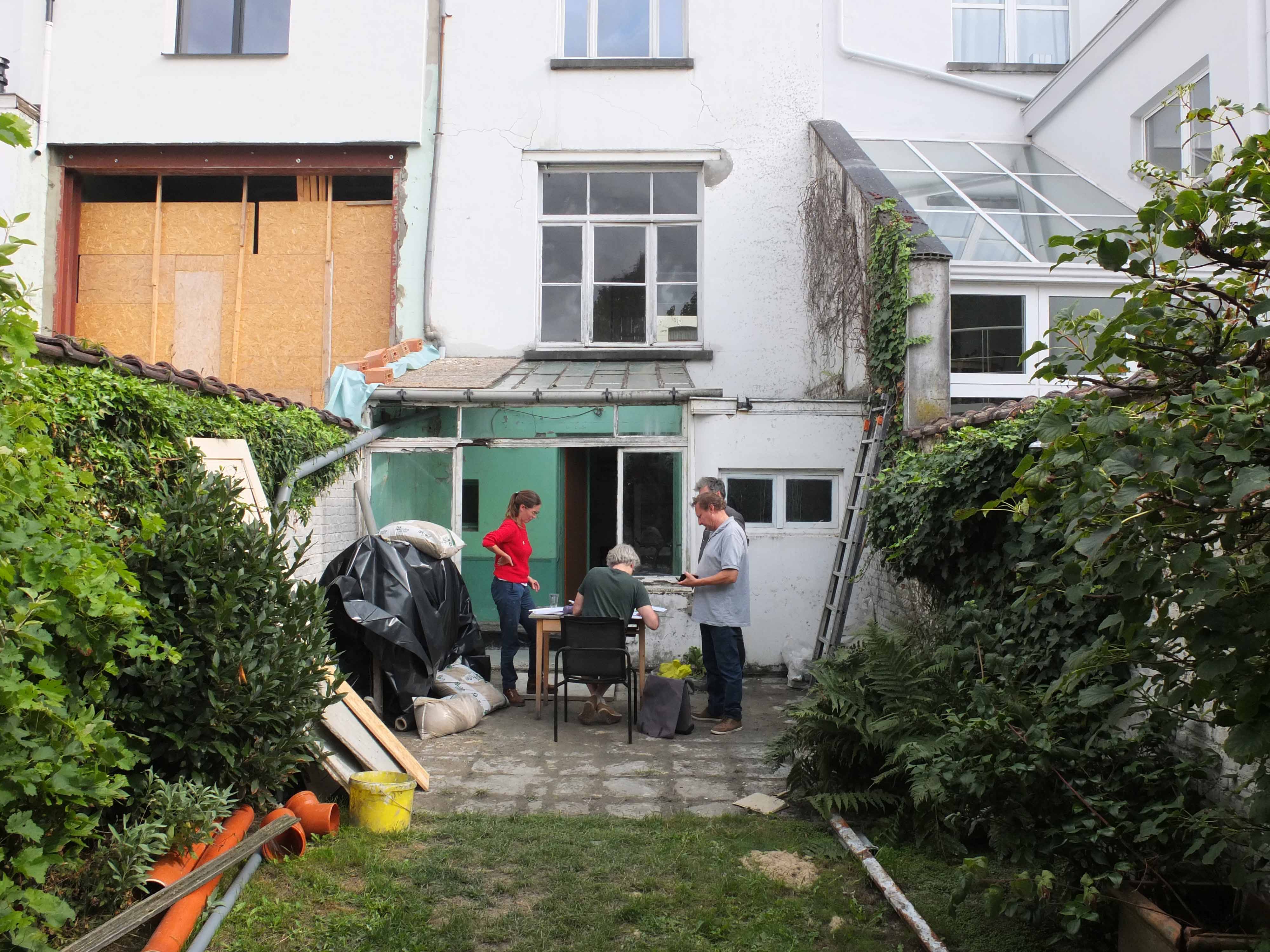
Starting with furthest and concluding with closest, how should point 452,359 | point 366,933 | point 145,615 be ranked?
1. point 452,359
2. point 366,933
3. point 145,615

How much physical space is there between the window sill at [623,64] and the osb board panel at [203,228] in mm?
4048

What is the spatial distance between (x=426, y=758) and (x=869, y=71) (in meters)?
9.99

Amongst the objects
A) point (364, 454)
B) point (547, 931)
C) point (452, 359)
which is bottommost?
point (547, 931)

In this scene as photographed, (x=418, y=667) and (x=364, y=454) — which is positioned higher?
(x=364, y=454)

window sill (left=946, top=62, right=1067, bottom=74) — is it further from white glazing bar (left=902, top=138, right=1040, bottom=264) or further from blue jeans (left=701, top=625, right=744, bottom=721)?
blue jeans (left=701, top=625, right=744, bottom=721)

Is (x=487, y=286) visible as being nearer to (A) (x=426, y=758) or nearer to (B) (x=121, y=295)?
(B) (x=121, y=295)

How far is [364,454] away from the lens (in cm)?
941

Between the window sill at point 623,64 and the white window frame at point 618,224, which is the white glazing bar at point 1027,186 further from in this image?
the window sill at point 623,64

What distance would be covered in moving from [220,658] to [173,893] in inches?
39.4

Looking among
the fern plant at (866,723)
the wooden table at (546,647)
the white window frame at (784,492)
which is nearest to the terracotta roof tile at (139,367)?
the wooden table at (546,647)

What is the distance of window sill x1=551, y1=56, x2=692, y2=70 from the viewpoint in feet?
36.4

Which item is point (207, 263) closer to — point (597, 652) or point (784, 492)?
point (784, 492)

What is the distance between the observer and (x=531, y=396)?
9.12 metres

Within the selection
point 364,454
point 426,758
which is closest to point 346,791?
point 426,758
